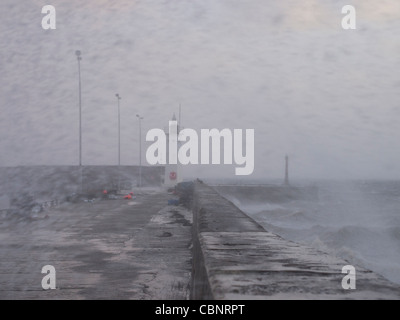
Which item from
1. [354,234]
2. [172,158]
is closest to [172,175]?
[172,158]

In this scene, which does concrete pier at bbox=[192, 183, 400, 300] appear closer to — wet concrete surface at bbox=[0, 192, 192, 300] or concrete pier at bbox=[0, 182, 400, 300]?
concrete pier at bbox=[0, 182, 400, 300]

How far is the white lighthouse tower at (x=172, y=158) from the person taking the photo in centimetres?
→ 5466

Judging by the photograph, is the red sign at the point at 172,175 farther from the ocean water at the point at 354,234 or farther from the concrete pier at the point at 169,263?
the concrete pier at the point at 169,263

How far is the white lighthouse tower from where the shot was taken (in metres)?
54.7

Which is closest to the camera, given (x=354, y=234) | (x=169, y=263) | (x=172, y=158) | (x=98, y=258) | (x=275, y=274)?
(x=275, y=274)

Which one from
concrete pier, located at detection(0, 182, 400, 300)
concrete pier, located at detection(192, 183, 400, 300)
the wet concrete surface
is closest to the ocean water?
the wet concrete surface

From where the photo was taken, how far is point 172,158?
54.4 meters

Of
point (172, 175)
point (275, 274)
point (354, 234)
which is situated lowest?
point (354, 234)

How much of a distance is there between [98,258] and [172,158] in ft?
144

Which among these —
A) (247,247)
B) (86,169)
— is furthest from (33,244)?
(86,169)

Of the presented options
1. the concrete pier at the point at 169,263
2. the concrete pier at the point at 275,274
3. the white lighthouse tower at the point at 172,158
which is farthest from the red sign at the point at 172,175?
the concrete pier at the point at 275,274

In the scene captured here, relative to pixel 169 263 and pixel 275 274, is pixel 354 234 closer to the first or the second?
pixel 169 263

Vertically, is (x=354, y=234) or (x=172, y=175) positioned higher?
(x=172, y=175)
